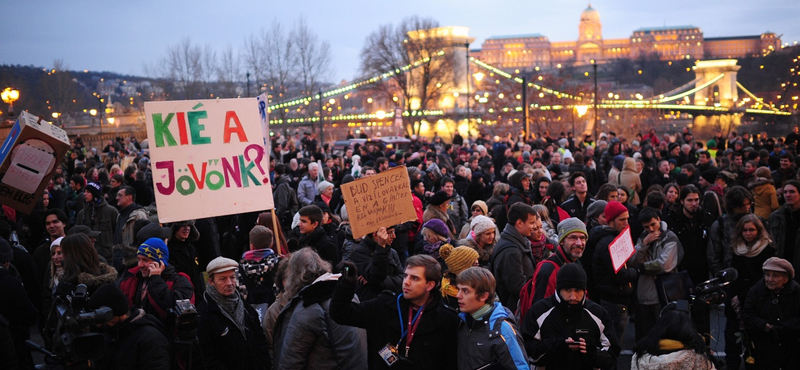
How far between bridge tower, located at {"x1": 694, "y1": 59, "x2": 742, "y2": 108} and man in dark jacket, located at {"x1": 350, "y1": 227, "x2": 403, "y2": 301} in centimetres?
10653

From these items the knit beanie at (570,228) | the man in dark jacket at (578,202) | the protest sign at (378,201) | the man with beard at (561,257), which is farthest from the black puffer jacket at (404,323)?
the man in dark jacket at (578,202)

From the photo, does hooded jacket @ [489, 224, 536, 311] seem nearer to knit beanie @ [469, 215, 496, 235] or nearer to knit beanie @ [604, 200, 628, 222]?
knit beanie @ [469, 215, 496, 235]

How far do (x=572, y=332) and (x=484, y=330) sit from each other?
64 cm

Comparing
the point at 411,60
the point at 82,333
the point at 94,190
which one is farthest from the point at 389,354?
the point at 411,60

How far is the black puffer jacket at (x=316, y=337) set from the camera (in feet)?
14.8

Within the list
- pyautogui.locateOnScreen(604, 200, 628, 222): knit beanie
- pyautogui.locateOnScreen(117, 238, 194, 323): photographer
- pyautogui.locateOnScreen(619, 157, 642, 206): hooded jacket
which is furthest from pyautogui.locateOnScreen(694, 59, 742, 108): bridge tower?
pyautogui.locateOnScreen(117, 238, 194, 323): photographer

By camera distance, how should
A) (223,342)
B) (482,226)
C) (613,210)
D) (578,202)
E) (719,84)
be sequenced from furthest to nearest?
(719,84) < (578,202) < (613,210) < (482,226) < (223,342)

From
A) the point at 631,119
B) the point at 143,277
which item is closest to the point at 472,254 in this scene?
the point at 143,277

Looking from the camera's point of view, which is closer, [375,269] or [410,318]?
[410,318]

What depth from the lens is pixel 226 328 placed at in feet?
15.7

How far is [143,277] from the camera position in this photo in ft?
17.8

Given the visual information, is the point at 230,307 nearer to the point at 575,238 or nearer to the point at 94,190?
the point at 575,238

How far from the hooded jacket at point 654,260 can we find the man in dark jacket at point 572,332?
2155mm

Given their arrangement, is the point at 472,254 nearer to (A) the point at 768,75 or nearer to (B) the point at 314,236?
(B) the point at 314,236
